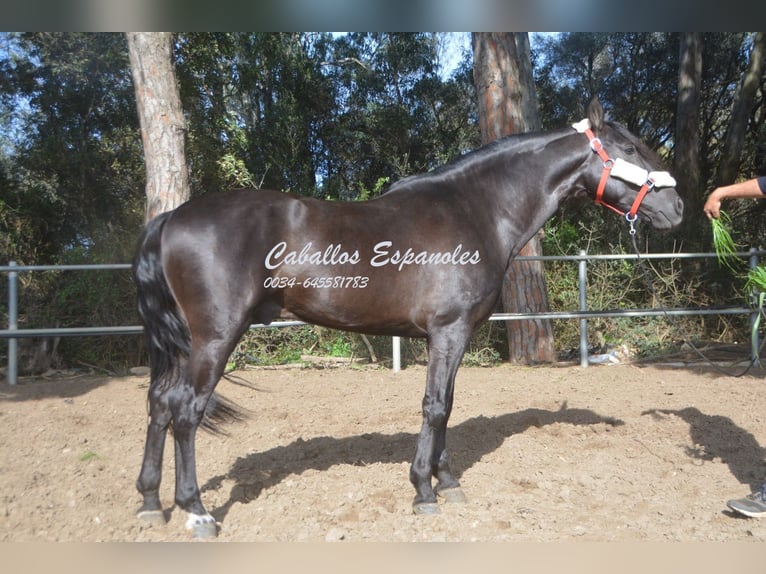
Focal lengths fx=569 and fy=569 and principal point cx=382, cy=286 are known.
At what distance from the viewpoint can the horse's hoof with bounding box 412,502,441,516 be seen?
3.06m

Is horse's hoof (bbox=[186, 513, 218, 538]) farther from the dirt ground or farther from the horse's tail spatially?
the horse's tail

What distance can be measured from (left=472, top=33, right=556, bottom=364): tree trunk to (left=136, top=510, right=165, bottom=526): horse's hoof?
18.2 ft

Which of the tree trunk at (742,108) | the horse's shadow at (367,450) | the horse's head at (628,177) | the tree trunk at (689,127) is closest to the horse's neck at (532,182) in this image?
the horse's head at (628,177)

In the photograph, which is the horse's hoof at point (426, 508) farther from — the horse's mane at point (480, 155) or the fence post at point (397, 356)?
the fence post at point (397, 356)

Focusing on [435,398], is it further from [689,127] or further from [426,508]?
[689,127]

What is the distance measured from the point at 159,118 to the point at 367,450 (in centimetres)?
421

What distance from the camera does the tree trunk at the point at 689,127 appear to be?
1028 cm

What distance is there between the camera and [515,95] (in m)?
7.53

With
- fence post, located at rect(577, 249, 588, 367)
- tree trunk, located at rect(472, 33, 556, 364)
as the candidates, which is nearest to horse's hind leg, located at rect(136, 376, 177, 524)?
fence post, located at rect(577, 249, 588, 367)

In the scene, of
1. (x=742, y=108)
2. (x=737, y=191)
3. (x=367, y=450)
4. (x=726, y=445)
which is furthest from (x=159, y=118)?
(x=742, y=108)

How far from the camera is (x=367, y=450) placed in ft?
13.8

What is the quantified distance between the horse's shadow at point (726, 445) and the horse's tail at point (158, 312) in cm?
343
